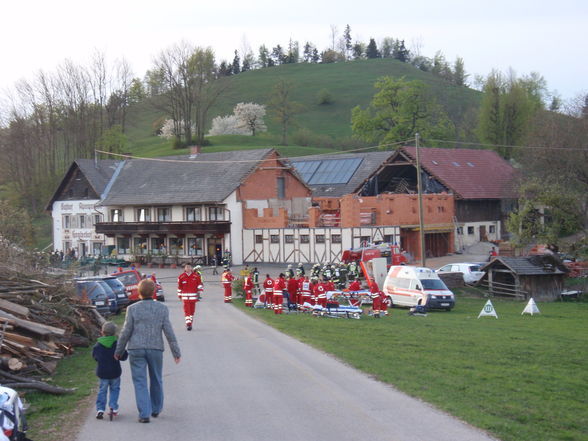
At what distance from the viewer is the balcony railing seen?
56.7 metres

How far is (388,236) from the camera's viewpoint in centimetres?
5050

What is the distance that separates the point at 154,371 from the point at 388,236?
40.9 metres

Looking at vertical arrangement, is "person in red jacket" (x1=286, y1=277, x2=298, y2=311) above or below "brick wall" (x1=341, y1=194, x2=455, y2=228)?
below

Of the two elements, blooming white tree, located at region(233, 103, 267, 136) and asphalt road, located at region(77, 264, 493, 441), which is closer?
asphalt road, located at region(77, 264, 493, 441)

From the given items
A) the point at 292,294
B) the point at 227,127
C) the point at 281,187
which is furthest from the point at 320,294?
the point at 227,127

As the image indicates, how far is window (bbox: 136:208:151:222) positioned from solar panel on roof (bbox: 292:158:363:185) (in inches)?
631

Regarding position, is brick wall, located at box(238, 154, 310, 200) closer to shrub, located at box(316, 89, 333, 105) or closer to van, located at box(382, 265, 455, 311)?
van, located at box(382, 265, 455, 311)

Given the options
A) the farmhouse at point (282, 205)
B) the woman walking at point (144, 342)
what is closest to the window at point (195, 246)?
the farmhouse at point (282, 205)

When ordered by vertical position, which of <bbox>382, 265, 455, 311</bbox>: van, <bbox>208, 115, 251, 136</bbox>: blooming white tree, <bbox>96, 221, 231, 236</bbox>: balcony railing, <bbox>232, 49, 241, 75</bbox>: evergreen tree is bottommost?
<bbox>382, 265, 455, 311</bbox>: van

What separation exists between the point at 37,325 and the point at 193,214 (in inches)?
1771

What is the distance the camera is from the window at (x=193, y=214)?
58.8 metres

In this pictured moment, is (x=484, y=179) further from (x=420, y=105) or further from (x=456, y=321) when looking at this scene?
(x=456, y=321)

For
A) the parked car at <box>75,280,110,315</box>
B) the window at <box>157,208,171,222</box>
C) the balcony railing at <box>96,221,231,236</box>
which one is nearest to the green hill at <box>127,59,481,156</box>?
the balcony railing at <box>96,221,231,236</box>

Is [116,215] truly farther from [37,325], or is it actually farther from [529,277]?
[37,325]
